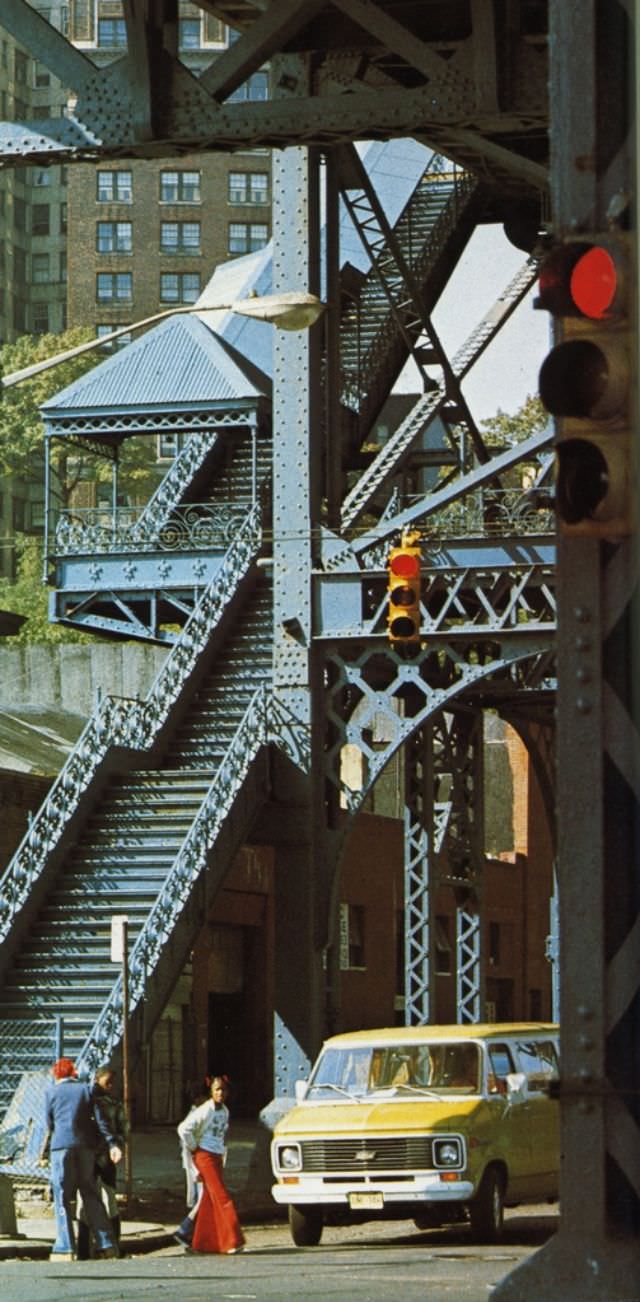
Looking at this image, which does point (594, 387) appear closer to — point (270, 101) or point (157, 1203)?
point (270, 101)

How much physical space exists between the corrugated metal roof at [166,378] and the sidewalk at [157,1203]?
11.4 meters

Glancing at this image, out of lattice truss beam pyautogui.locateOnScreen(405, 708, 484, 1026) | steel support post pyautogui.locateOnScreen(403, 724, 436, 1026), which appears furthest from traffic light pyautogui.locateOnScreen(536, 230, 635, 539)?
lattice truss beam pyautogui.locateOnScreen(405, 708, 484, 1026)

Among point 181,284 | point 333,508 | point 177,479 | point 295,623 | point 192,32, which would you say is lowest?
point 295,623

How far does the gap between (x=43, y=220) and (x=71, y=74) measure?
116m

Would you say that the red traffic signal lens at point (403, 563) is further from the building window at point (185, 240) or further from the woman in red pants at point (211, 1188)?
the building window at point (185, 240)

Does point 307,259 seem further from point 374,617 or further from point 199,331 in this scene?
point 199,331

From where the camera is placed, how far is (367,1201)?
72.6 ft

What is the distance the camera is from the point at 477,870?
137 feet

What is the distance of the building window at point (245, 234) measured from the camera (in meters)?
121

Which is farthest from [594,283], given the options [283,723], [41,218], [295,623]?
[41,218]

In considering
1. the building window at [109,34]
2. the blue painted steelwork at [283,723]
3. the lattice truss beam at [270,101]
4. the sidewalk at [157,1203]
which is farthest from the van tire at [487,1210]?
the building window at [109,34]

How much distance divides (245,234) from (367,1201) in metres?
102

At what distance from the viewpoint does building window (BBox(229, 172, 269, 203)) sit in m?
121

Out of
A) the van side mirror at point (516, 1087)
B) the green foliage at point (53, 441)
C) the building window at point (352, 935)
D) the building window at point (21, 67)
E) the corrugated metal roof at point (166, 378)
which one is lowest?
the van side mirror at point (516, 1087)
